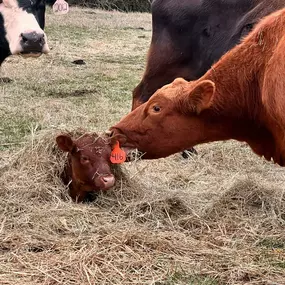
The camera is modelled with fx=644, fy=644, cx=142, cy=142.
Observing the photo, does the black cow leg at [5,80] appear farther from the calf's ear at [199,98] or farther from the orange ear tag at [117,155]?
the calf's ear at [199,98]

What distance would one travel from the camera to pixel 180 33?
23.7 feet

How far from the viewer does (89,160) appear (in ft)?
17.1

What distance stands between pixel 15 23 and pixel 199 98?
248 cm

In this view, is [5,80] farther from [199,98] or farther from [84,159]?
Answer: [199,98]

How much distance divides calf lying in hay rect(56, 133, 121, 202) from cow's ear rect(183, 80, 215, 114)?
2.47 ft

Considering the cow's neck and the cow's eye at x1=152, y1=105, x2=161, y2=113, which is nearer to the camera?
the cow's neck

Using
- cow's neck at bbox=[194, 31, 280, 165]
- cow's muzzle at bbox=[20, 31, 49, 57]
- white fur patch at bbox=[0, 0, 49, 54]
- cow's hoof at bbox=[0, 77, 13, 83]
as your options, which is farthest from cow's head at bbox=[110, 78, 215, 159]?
cow's hoof at bbox=[0, 77, 13, 83]

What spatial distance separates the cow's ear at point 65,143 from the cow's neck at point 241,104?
1.11 meters

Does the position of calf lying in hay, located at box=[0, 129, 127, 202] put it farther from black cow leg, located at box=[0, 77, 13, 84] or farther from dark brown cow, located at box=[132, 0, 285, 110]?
black cow leg, located at box=[0, 77, 13, 84]

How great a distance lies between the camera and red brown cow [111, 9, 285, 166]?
454 cm

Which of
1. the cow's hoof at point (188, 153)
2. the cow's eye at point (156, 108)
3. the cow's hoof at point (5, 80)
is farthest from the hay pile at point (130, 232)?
the cow's hoof at point (5, 80)

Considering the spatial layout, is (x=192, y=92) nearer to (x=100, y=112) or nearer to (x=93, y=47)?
(x=100, y=112)

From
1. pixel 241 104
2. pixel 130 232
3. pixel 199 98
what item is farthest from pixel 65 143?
pixel 241 104

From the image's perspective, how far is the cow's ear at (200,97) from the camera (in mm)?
4615
